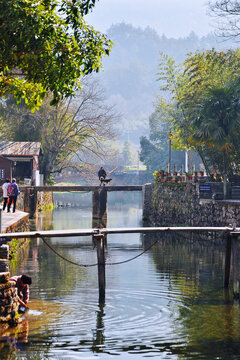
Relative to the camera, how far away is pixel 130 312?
58.5 feet

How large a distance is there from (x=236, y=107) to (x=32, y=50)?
76.3ft

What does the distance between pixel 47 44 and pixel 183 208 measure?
2924 centimetres

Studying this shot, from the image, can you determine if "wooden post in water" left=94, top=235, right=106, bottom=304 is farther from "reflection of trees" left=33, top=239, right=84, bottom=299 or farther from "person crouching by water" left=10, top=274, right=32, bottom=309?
"person crouching by water" left=10, top=274, right=32, bottom=309

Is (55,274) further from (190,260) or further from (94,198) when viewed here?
(94,198)

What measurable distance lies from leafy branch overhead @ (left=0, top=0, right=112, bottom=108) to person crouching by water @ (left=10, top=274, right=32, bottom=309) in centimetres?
474

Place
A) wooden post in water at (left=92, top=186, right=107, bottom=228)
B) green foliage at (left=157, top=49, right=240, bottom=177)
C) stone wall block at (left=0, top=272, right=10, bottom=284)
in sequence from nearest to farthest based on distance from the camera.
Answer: stone wall block at (left=0, top=272, right=10, bottom=284)
green foliage at (left=157, top=49, right=240, bottom=177)
wooden post in water at (left=92, top=186, right=107, bottom=228)

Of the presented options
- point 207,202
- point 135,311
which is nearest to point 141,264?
point 135,311

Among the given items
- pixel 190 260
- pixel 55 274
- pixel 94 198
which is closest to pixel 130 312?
pixel 55 274

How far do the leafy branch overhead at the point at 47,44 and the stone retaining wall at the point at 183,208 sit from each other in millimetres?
18214

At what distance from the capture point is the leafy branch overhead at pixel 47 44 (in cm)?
1728

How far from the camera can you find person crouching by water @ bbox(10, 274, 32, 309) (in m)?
16.8

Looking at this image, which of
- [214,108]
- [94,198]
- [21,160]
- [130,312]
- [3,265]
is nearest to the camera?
[3,265]

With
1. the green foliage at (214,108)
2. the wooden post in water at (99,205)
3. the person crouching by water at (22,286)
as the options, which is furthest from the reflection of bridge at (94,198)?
the person crouching by water at (22,286)

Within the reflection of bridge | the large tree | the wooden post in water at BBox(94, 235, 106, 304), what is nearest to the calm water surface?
the wooden post in water at BBox(94, 235, 106, 304)
